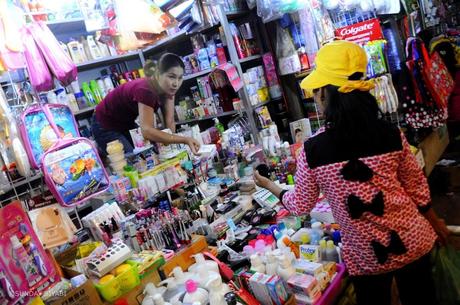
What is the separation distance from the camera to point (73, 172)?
1934 millimetres

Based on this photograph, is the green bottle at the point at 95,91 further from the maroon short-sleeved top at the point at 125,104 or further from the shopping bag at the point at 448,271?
the shopping bag at the point at 448,271

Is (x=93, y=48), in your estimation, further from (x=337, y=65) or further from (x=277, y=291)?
(x=277, y=291)

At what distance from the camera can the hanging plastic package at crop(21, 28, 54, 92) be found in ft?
6.50

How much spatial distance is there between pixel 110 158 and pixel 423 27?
4086mm

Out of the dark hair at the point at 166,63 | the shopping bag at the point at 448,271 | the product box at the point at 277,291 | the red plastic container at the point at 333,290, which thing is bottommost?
the shopping bag at the point at 448,271

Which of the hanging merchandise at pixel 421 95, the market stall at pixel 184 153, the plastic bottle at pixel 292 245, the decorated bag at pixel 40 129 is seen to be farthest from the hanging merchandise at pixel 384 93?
the decorated bag at pixel 40 129

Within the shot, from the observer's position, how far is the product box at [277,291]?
1.45 meters

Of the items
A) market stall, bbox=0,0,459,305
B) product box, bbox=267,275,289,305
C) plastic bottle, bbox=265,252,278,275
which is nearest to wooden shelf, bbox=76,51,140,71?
market stall, bbox=0,0,459,305

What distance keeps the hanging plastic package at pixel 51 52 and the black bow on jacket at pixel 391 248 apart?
1.93m

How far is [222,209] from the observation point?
2.41 meters

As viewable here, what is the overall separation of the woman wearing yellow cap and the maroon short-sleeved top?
4.95 ft

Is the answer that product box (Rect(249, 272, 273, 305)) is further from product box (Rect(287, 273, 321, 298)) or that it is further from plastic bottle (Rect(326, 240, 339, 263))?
plastic bottle (Rect(326, 240, 339, 263))

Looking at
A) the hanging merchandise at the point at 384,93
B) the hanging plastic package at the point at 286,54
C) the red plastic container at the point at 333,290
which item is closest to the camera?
the red plastic container at the point at 333,290

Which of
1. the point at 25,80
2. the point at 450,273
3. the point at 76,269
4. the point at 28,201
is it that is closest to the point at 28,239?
the point at 76,269
